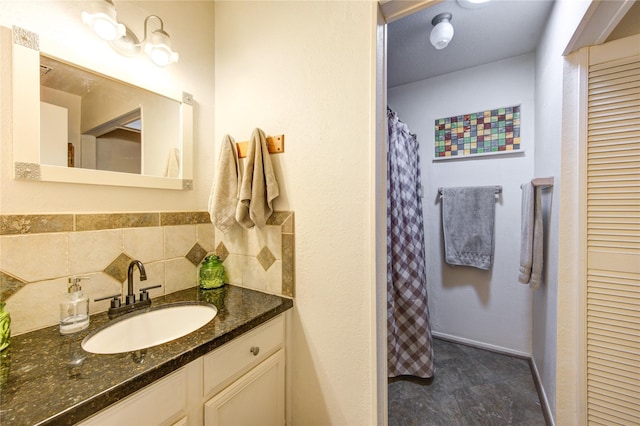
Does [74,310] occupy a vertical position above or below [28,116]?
below

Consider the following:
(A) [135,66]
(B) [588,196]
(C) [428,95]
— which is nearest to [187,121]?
(A) [135,66]

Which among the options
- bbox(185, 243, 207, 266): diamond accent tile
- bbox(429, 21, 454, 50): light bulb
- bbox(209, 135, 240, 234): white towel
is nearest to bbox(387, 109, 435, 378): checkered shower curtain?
bbox(429, 21, 454, 50): light bulb

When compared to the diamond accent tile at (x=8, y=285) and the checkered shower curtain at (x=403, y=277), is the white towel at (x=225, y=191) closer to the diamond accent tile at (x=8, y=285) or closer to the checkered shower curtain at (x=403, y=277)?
the diamond accent tile at (x=8, y=285)

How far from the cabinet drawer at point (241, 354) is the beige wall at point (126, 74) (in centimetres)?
74

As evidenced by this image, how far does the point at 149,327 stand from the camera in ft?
3.32

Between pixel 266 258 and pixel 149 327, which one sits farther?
pixel 266 258

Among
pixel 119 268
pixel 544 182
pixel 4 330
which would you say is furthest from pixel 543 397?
pixel 4 330

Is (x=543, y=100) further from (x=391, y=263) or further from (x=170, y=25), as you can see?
(x=170, y=25)

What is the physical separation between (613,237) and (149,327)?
1992mm

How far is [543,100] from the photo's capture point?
5.25ft

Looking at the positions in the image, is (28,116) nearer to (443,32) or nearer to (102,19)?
(102,19)

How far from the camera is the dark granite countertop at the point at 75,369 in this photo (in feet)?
1.69

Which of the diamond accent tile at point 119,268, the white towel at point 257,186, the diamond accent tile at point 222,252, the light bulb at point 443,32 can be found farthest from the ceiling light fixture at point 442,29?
the diamond accent tile at point 119,268

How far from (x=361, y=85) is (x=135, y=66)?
101 centimetres
